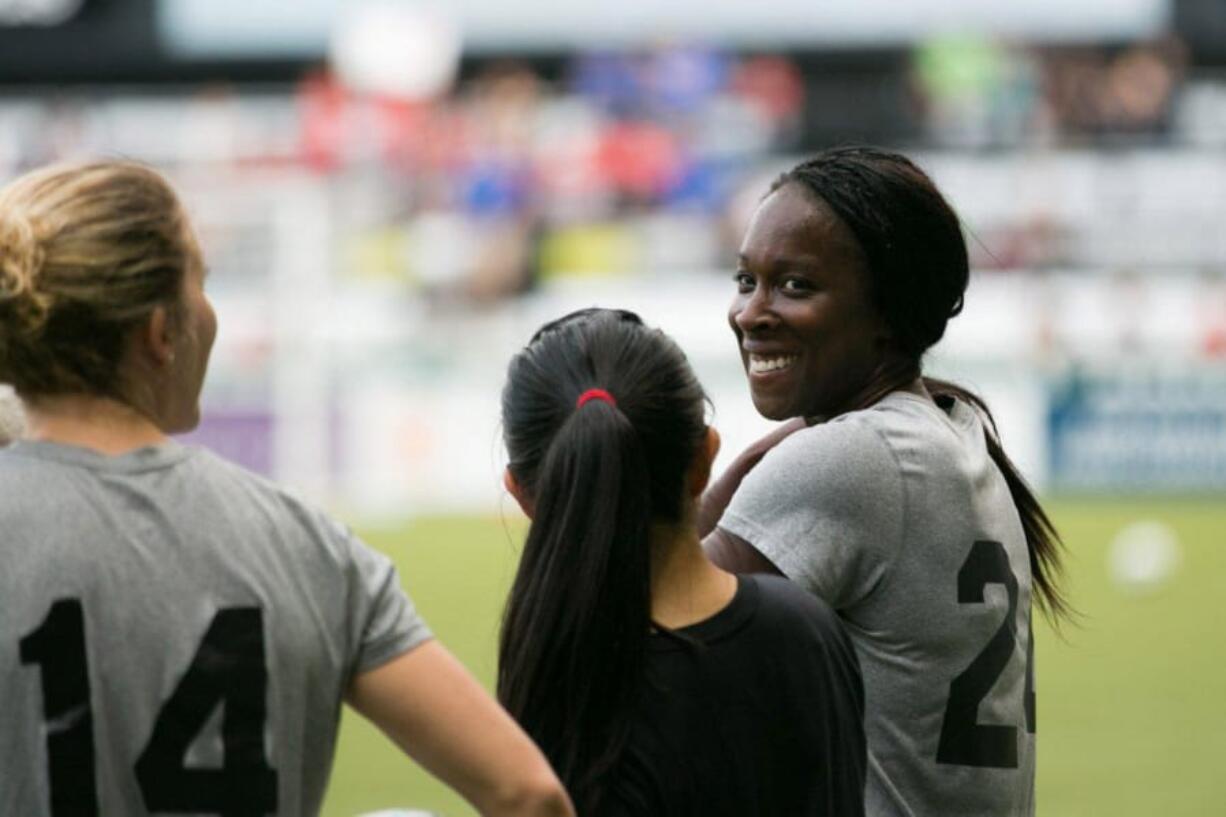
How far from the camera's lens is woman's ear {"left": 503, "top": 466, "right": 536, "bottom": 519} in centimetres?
263

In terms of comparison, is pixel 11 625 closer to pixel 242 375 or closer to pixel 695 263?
pixel 242 375

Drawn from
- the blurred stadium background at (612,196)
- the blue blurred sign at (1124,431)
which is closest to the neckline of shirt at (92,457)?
the blurred stadium background at (612,196)

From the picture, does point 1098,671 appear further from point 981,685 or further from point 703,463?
point 703,463

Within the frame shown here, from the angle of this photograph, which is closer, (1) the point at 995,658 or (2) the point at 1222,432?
(1) the point at 995,658

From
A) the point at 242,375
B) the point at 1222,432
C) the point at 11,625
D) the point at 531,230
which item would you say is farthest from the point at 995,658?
the point at 531,230

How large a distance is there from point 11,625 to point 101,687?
10 cm

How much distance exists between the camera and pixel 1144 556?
15.2 m

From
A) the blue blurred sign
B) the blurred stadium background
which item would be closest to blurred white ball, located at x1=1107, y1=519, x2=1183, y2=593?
the blurred stadium background

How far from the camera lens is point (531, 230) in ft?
71.9

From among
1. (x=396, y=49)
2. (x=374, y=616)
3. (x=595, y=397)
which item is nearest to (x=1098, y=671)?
(x=595, y=397)

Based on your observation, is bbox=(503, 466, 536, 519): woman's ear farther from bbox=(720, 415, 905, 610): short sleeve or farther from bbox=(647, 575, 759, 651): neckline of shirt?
bbox=(720, 415, 905, 610): short sleeve

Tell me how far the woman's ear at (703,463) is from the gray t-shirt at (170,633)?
41 centimetres

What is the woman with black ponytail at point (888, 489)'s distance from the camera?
284 cm

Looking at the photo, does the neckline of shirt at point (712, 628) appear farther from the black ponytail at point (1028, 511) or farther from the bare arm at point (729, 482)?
the black ponytail at point (1028, 511)
